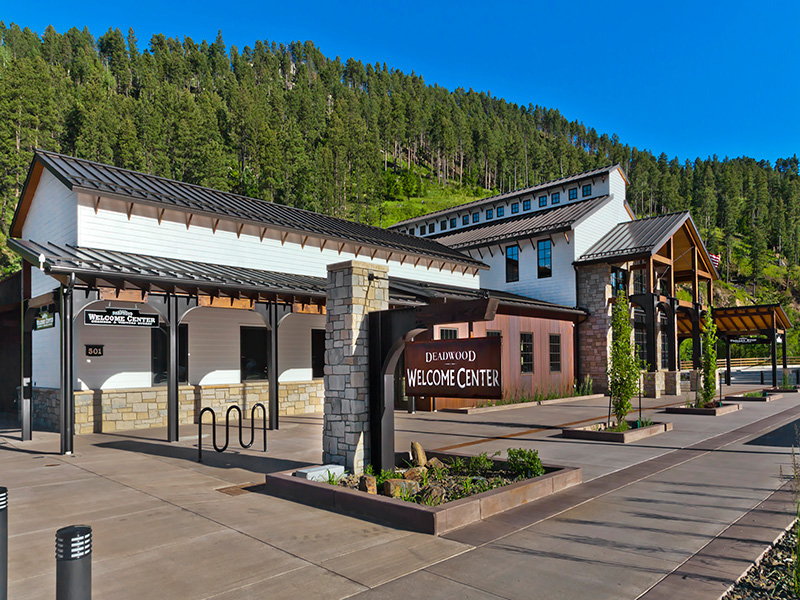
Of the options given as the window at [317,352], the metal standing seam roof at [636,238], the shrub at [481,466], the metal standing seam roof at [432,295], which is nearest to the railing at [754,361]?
the metal standing seam roof at [636,238]

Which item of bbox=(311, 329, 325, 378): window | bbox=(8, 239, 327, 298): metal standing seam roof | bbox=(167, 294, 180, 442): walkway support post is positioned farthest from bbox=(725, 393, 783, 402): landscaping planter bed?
bbox=(167, 294, 180, 442): walkway support post

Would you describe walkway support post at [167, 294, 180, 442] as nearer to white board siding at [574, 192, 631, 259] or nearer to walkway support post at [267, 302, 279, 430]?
walkway support post at [267, 302, 279, 430]

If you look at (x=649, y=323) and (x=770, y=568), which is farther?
(x=649, y=323)

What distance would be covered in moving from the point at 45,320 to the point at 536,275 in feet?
70.7

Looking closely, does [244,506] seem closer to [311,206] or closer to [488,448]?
[488,448]

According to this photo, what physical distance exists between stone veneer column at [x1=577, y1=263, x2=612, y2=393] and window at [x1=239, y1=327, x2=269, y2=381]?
594 inches

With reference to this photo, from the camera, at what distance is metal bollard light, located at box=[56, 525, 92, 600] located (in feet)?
10.2

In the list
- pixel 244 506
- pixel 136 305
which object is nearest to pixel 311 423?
pixel 136 305

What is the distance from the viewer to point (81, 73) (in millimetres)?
87562

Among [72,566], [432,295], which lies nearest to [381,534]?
[72,566]

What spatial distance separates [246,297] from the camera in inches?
545

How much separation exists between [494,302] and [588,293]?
2111cm

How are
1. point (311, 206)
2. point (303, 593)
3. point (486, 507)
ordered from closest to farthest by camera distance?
point (303, 593)
point (486, 507)
point (311, 206)

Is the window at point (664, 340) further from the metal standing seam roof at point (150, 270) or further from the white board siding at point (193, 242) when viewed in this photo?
the metal standing seam roof at point (150, 270)
